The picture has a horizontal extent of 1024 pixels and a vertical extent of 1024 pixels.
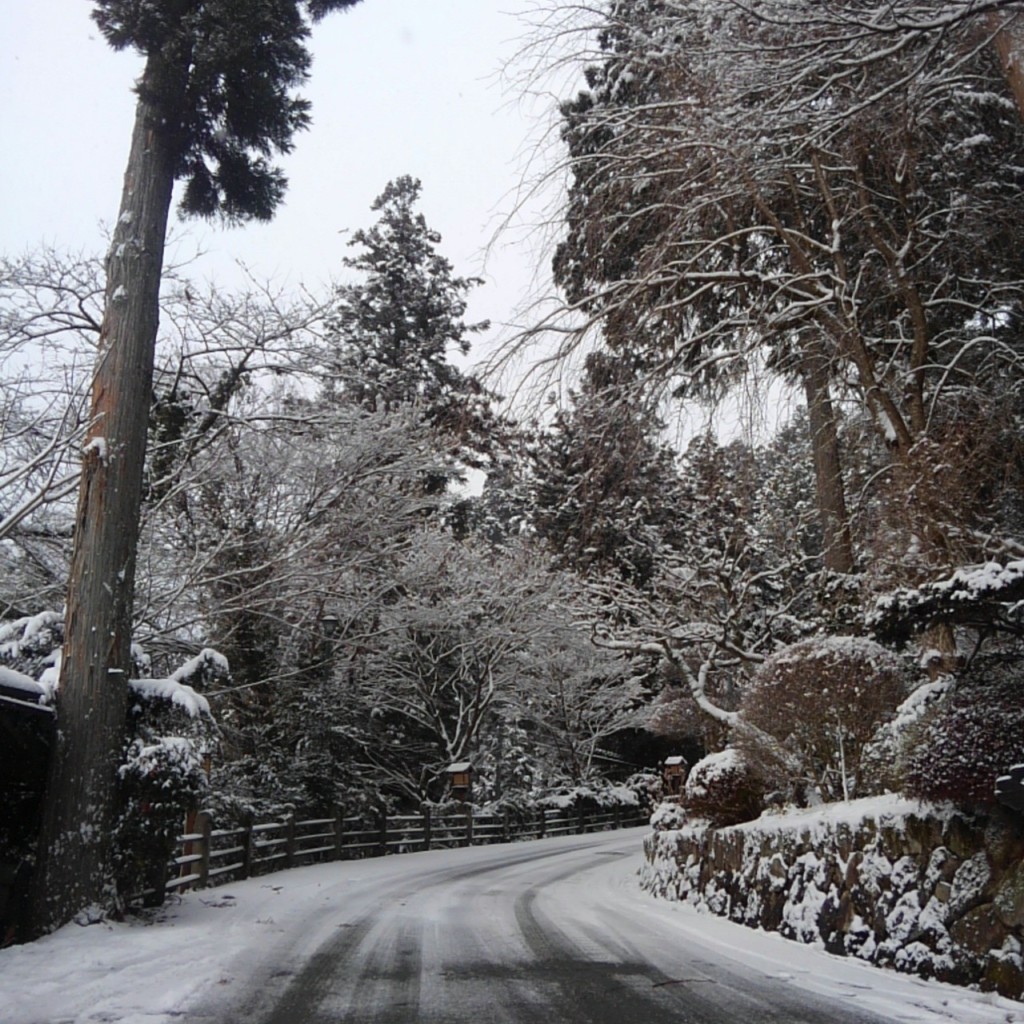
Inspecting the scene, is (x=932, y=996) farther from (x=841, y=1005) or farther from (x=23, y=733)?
(x=23, y=733)

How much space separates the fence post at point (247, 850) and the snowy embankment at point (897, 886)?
7470 mm

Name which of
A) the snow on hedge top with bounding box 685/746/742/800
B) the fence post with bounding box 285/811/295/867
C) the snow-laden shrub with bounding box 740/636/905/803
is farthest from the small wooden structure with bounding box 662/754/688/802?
the snow-laden shrub with bounding box 740/636/905/803

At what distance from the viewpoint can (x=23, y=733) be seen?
7.13 metres

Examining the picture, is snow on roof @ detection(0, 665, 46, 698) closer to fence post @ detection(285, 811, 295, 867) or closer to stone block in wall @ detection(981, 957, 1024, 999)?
stone block in wall @ detection(981, 957, 1024, 999)

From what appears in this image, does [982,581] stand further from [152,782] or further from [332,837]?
[332,837]

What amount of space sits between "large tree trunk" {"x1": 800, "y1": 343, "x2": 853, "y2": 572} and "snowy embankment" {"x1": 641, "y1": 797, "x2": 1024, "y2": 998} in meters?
3.97

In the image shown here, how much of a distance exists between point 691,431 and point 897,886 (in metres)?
6.04

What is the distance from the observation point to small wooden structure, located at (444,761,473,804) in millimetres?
22422

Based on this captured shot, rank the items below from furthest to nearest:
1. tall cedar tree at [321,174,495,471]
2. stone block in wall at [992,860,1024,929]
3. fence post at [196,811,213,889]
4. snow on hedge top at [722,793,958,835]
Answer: tall cedar tree at [321,174,495,471]
fence post at [196,811,213,889]
snow on hedge top at [722,793,958,835]
stone block in wall at [992,860,1024,929]

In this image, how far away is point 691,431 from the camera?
11.0 meters

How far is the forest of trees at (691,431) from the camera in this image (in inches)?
288

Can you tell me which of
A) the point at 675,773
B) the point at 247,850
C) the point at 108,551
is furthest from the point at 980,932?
the point at 675,773

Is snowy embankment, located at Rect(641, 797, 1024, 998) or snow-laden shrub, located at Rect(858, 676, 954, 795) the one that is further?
snow-laden shrub, located at Rect(858, 676, 954, 795)

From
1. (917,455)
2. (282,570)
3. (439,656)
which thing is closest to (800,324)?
(917,455)
